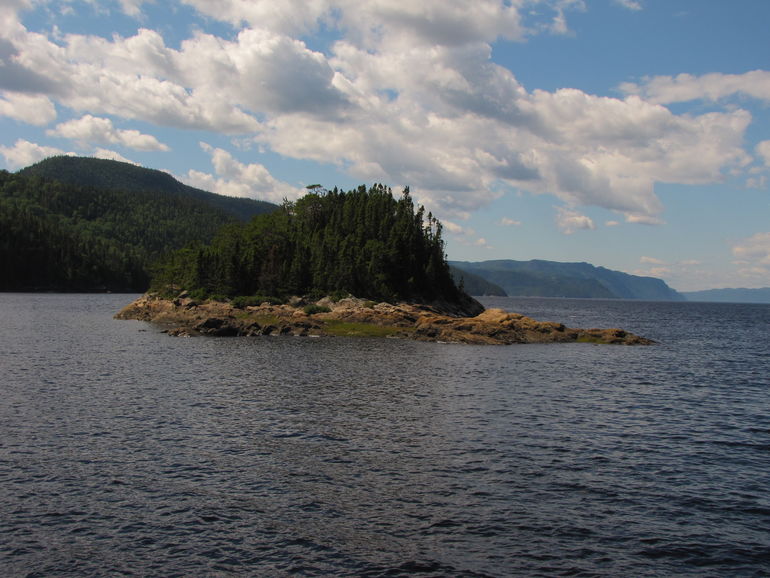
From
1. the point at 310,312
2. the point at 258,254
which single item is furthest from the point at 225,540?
the point at 258,254

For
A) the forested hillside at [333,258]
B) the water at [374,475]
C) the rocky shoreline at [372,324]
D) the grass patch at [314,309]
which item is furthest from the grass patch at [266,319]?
the water at [374,475]

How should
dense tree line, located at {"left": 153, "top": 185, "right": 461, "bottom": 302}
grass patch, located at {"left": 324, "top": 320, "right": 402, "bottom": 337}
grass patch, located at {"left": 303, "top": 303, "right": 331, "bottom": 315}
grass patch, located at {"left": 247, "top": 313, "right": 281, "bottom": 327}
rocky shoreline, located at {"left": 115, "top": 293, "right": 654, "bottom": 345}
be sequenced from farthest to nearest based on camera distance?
dense tree line, located at {"left": 153, "top": 185, "right": 461, "bottom": 302}, grass patch, located at {"left": 303, "top": 303, "right": 331, "bottom": 315}, grass patch, located at {"left": 247, "top": 313, "right": 281, "bottom": 327}, grass patch, located at {"left": 324, "top": 320, "right": 402, "bottom": 337}, rocky shoreline, located at {"left": 115, "top": 293, "right": 654, "bottom": 345}

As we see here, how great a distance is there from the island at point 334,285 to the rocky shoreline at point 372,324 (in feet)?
0.69

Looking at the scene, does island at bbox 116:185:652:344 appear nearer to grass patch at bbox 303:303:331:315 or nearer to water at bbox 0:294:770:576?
grass patch at bbox 303:303:331:315

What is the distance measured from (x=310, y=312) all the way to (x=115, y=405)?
233ft

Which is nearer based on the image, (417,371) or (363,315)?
(417,371)

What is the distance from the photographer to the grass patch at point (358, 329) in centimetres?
8862

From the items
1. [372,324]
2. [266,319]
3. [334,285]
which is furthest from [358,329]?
[334,285]

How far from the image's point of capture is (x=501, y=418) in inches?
1374

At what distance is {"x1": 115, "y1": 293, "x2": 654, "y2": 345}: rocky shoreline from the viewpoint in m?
85.8

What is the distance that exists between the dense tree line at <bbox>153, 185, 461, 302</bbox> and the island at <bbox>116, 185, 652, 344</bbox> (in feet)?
0.94

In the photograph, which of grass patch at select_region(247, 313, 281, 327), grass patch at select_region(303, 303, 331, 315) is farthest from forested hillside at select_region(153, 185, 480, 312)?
grass patch at select_region(247, 313, 281, 327)

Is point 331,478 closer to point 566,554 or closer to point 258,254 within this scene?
point 566,554

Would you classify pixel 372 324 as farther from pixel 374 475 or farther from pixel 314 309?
pixel 374 475
